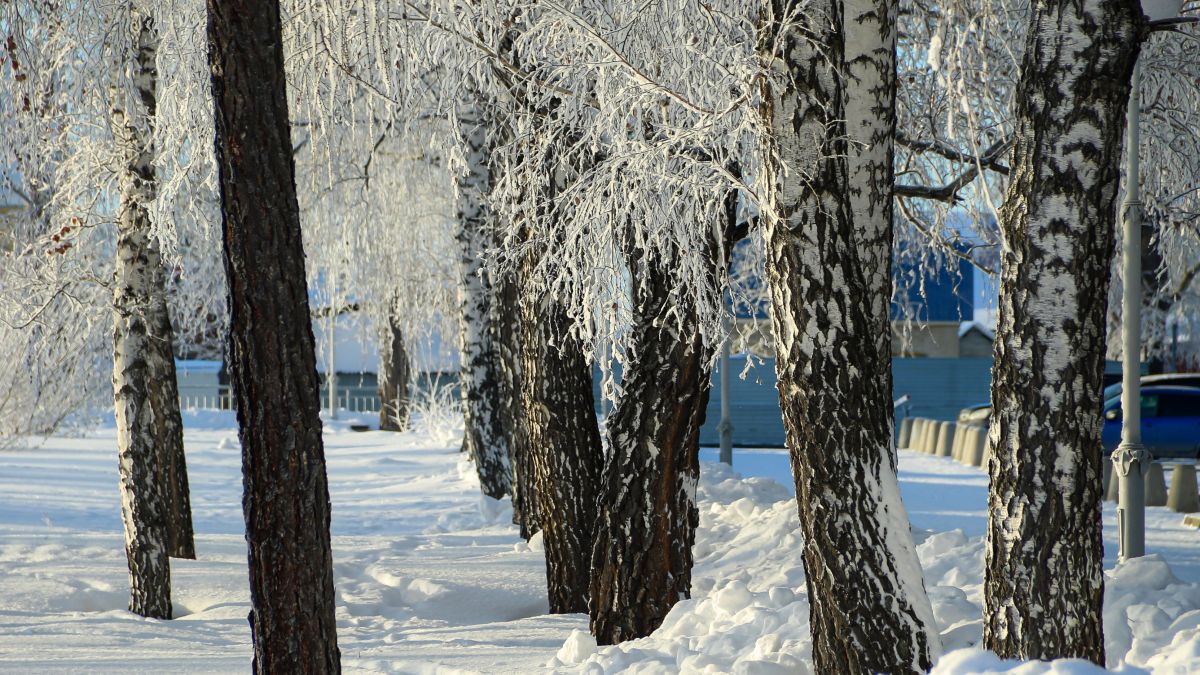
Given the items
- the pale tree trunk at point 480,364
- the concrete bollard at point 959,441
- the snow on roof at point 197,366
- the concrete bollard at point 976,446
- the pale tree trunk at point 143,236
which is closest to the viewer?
the pale tree trunk at point 143,236

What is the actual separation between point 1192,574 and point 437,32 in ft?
24.7

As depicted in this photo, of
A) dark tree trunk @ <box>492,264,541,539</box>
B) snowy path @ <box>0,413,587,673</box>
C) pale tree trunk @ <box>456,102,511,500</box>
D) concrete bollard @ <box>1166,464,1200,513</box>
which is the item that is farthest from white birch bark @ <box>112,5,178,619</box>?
concrete bollard @ <box>1166,464,1200,513</box>

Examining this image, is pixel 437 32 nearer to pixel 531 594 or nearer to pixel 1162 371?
pixel 531 594

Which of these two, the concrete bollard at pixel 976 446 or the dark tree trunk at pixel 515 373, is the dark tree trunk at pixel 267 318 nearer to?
the dark tree trunk at pixel 515 373

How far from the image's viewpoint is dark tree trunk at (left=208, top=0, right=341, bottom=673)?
14.7 feet

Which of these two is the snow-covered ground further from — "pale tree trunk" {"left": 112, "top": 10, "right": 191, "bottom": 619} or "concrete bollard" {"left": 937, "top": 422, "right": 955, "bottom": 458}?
"concrete bollard" {"left": 937, "top": 422, "right": 955, "bottom": 458}

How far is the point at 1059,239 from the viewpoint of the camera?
4.51m

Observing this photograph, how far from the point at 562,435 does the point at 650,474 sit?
125 cm

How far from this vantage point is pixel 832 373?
4.67 metres

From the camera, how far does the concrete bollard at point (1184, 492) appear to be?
14.4 m

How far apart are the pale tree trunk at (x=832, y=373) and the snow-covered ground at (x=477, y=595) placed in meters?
0.60

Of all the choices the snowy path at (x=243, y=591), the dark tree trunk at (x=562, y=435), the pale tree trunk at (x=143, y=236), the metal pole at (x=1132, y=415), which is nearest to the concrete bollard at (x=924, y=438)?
the snowy path at (x=243, y=591)

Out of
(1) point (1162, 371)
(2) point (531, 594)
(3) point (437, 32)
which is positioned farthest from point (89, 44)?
(1) point (1162, 371)

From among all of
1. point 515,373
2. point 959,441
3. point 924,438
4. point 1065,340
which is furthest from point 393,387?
point 1065,340
